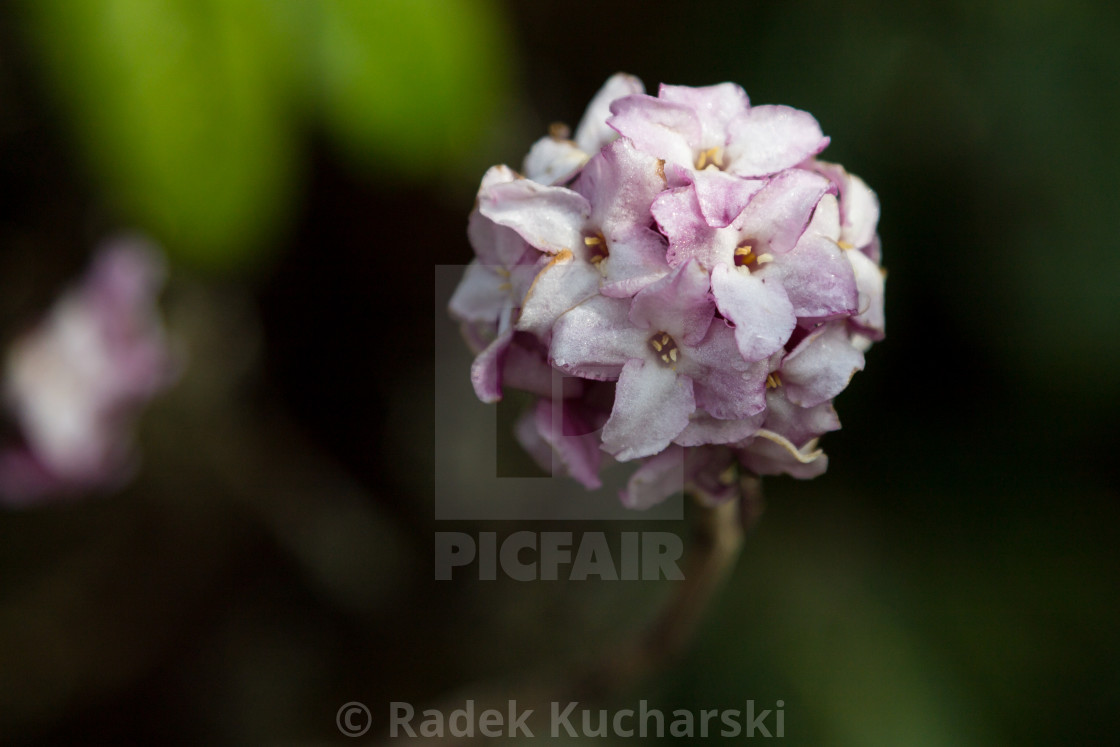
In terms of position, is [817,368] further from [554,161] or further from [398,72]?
[398,72]

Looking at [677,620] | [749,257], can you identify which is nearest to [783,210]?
[749,257]

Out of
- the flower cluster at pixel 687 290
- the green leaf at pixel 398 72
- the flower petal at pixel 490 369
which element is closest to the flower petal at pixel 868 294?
the flower cluster at pixel 687 290

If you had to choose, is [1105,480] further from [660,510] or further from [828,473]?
[660,510]

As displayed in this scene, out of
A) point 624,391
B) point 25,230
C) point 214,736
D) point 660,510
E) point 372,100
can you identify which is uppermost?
point 372,100

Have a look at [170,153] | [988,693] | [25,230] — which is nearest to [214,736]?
[25,230]

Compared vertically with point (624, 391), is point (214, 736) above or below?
below

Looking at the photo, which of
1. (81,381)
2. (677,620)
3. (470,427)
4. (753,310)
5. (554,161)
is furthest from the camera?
(470,427)
